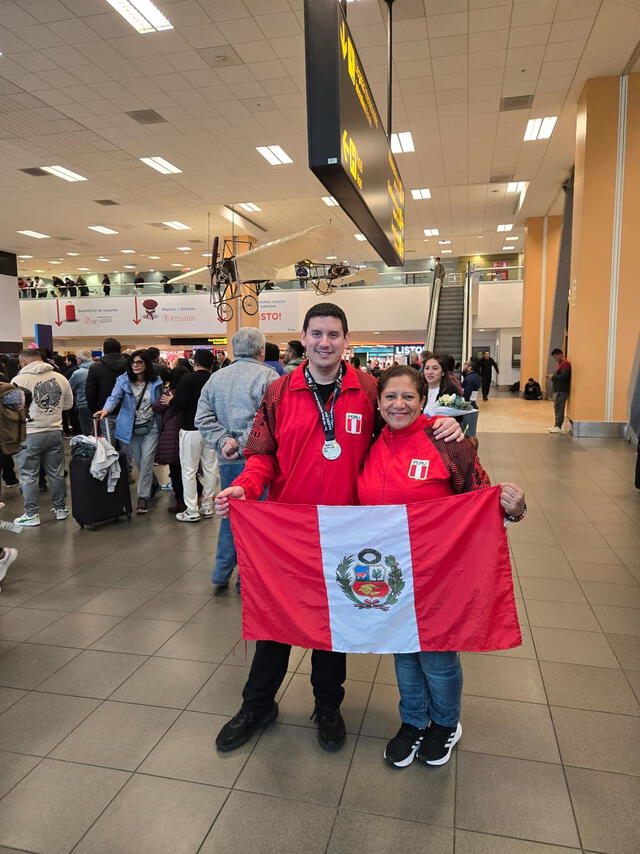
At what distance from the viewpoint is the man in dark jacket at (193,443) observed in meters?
5.26

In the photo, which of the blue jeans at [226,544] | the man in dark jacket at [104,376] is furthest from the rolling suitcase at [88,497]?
the blue jeans at [226,544]

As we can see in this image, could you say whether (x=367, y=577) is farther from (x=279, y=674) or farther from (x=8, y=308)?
(x=8, y=308)

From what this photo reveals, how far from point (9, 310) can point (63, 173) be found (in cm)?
1019

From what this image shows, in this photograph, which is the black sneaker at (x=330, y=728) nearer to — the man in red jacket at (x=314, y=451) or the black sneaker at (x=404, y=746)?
the man in red jacket at (x=314, y=451)

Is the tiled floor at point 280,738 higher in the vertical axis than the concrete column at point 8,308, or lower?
lower

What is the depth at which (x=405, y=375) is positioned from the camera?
80.0 inches

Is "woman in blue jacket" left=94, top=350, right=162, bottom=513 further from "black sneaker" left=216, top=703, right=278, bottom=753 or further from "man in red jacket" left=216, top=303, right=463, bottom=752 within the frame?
"black sneaker" left=216, top=703, right=278, bottom=753

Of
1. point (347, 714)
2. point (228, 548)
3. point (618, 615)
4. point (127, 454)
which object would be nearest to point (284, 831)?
point (347, 714)

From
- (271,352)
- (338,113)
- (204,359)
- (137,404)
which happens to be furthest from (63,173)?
(338,113)

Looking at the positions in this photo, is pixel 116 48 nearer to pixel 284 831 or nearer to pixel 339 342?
pixel 339 342

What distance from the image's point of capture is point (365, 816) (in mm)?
1895

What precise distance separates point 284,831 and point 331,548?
3.12 feet

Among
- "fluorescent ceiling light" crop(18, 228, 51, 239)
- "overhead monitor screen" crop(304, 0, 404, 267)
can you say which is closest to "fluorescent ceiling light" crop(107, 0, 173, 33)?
"overhead monitor screen" crop(304, 0, 404, 267)

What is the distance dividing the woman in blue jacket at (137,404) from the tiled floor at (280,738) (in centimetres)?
190
